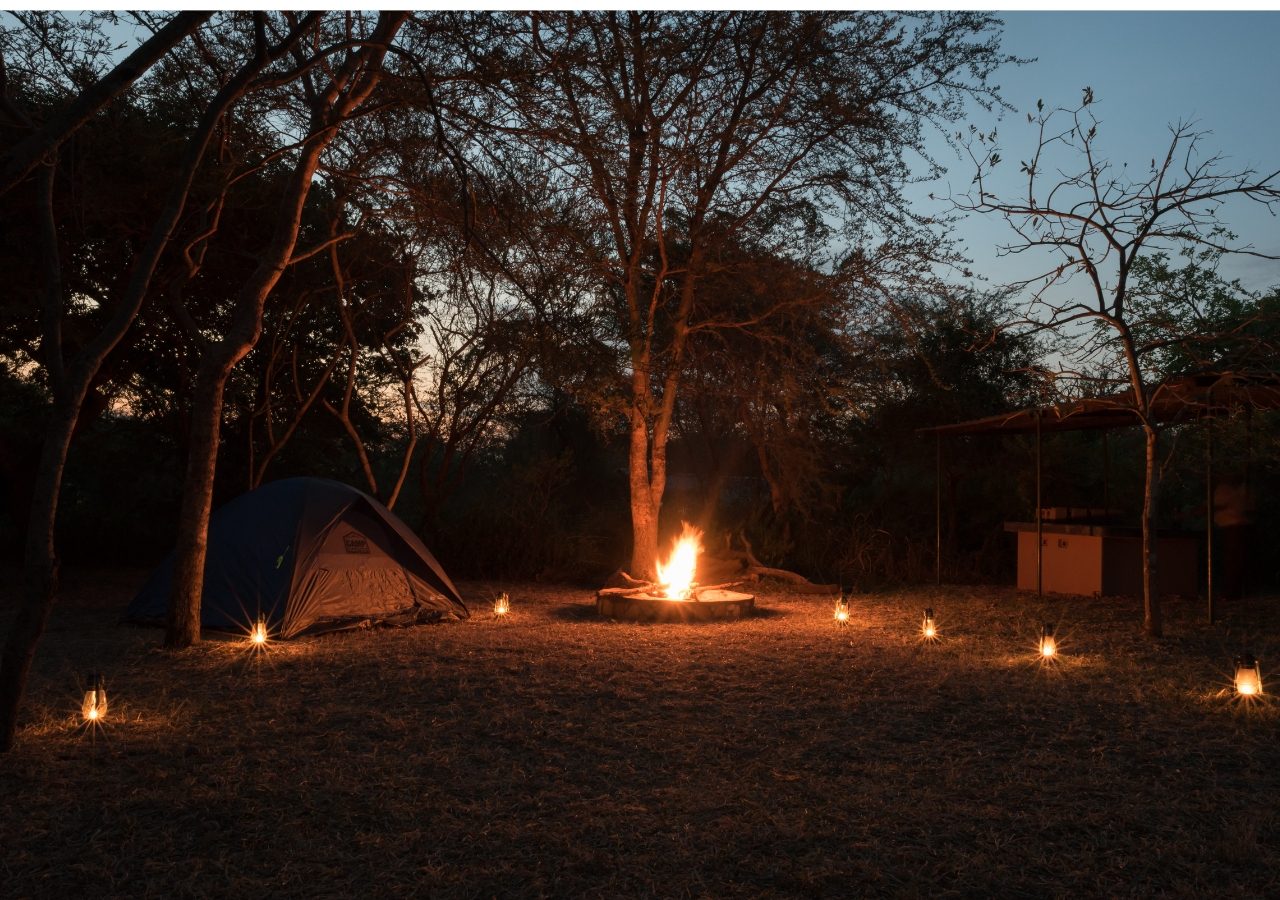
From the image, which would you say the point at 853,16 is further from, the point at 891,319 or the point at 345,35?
the point at 345,35

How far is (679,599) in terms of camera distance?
401 inches

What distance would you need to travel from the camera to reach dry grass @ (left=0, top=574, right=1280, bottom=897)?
340 centimetres

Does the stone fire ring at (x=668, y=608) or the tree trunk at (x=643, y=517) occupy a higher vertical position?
the tree trunk at (x=643, y=517)

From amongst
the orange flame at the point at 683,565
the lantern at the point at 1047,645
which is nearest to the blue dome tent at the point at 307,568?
the orange flame at the point at 683,565

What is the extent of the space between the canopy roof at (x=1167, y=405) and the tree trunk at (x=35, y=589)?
7.58 metres

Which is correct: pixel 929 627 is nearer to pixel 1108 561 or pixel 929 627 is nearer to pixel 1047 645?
pixel 1047 645

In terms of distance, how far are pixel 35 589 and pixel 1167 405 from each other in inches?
395

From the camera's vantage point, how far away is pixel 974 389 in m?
15.5

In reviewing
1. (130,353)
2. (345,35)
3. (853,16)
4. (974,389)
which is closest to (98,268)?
(130,353)

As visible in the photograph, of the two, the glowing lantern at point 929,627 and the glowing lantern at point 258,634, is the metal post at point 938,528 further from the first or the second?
the glowing lantern at point 258,634

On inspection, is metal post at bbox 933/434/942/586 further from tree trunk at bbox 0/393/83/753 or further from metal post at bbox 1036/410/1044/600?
tree trunk at bbox 0/393/83/753

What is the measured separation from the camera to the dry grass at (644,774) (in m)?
3.40

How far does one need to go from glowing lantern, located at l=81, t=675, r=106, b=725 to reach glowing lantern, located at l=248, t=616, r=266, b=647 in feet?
8.59

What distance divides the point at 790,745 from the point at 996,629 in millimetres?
4839
